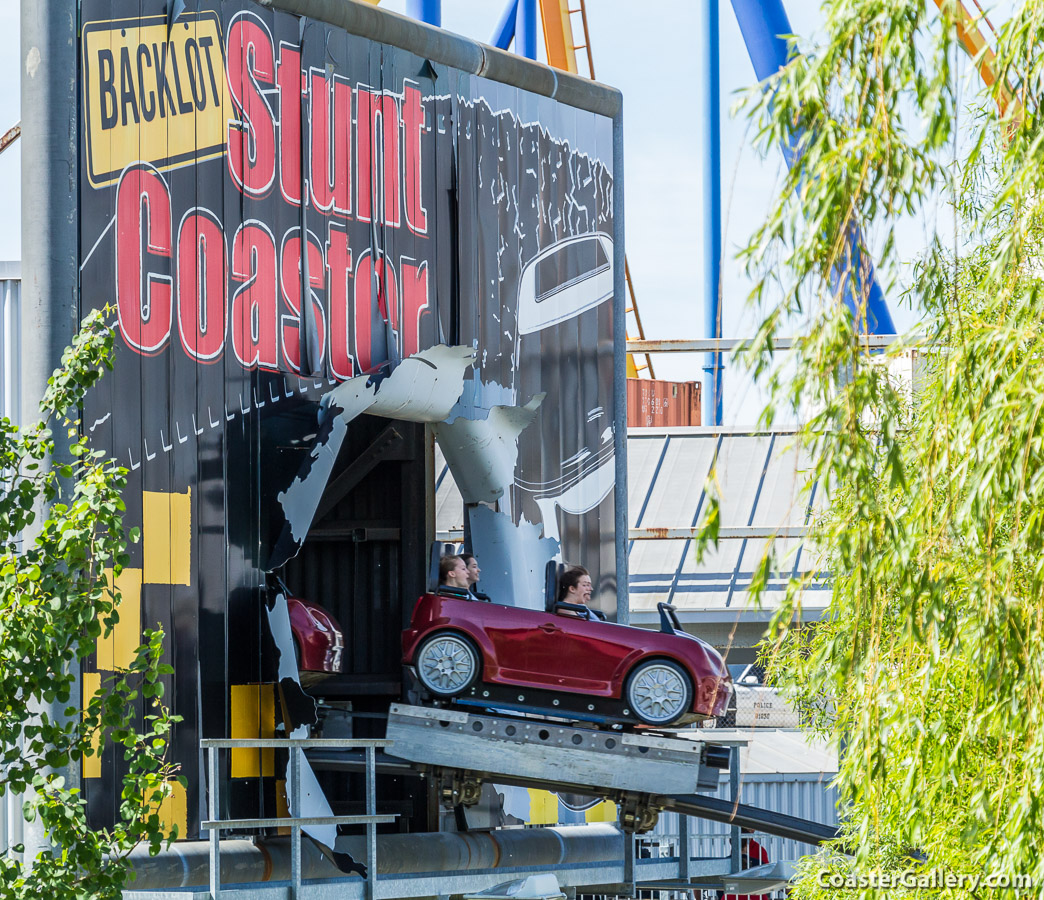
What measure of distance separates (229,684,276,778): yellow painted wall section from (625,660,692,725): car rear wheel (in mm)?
2773

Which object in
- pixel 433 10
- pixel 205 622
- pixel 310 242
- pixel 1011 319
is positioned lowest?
pixel 205 622

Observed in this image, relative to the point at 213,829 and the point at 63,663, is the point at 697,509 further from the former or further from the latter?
the point at 63,663

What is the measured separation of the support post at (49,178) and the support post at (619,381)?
Answer: 7.05 m

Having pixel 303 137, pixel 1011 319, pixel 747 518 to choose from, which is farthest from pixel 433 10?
pixel 1011 319

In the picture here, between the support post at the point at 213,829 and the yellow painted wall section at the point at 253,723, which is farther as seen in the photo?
the yellow painted wall section at the point at 253,723

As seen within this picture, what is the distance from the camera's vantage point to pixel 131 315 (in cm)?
1073

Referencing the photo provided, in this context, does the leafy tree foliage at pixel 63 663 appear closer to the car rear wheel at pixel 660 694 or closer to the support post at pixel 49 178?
the support post at pixel 49 178

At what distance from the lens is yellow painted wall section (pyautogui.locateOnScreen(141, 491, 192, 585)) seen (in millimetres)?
10750

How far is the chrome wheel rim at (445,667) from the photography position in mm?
12078

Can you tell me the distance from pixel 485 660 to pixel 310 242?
3554 mm

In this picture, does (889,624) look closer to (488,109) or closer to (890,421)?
(890,421)

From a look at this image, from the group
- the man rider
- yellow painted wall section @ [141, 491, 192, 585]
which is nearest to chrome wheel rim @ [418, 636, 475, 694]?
the man rider

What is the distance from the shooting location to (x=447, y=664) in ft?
39.7

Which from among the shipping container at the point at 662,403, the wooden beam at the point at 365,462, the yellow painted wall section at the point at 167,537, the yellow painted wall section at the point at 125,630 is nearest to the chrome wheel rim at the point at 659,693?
the wooden beam at the point at 365,462
